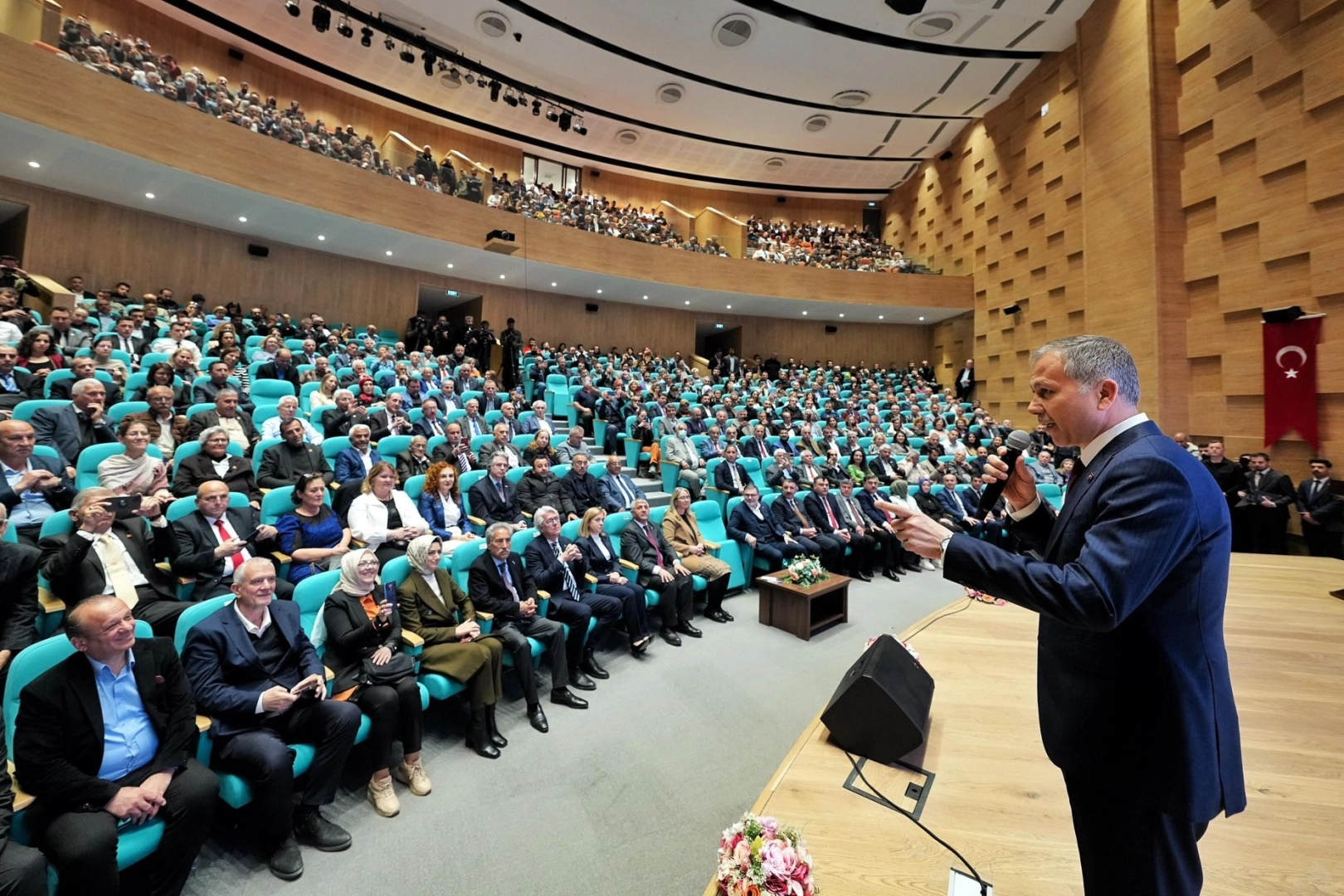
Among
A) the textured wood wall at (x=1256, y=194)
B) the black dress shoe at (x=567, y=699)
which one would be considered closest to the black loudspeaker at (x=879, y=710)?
the black dress shoe at (x=567, y=699)

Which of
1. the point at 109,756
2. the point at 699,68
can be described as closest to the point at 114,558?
the point at 109,756

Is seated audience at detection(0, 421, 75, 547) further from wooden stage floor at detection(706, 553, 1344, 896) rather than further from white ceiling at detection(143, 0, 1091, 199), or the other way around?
white ceiling at detection(143, 0, 1091, 199)

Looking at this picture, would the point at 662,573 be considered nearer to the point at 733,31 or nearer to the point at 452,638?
the point at 452,638

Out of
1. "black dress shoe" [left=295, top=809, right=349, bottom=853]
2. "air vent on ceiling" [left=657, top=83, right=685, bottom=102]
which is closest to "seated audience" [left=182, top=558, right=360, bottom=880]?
"black dress shoe" [left=295, top=809, right=349, bottom=853]

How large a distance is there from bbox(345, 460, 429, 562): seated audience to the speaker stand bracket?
2.50 m

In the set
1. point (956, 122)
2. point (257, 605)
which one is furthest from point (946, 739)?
point (956, 122)

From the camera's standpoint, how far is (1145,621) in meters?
0.85

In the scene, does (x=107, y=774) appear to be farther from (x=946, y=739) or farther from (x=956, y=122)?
(x=956, y=122)

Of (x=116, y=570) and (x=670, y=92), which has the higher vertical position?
(x=670, y=92)

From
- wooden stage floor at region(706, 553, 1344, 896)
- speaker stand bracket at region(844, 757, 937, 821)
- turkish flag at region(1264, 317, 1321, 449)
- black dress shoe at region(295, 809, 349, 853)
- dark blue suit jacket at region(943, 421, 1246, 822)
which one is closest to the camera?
dark blue suit jacket at region(943, 421, 1246, 822)

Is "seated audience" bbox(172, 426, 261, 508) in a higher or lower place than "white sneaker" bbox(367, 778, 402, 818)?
higher

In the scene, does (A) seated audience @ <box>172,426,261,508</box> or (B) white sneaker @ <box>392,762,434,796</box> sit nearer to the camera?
(B) white sneaker @ <box>392,762,434,796</box>

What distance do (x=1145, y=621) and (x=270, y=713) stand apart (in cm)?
232

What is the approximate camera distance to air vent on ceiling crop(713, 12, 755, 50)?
8641 mm
